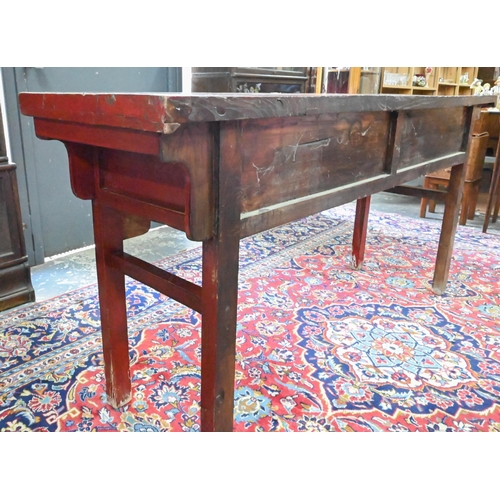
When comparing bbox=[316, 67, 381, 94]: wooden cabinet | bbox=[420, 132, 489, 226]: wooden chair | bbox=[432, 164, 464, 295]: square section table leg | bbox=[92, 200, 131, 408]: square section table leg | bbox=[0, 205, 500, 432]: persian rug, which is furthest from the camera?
bbox=[316, 67, 381, 94]: wooden cabinet

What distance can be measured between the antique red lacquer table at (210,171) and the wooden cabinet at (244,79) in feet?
7.87

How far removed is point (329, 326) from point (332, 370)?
13.3 inches

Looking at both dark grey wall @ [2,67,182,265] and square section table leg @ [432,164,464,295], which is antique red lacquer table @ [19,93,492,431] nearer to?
square section table leg @ [432,164,464,295]

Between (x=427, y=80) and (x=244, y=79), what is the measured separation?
3015 mm

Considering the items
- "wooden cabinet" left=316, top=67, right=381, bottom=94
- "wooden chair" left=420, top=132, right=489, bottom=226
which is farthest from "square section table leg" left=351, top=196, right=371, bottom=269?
"wooden cabinet" left=316, top=67, right=381, bottom=94

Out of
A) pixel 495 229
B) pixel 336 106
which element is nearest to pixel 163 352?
pixel 336 106

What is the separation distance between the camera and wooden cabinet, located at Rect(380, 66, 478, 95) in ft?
17.4

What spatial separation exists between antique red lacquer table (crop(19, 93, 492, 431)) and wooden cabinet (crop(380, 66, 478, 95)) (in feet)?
13.7

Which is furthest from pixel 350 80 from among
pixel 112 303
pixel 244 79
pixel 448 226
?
pixel 112 303

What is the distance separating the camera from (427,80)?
5691mm

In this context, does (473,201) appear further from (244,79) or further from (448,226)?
(244,79)

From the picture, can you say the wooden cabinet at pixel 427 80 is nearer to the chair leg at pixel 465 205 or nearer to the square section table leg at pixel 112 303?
the chair leg at pixel 465 205

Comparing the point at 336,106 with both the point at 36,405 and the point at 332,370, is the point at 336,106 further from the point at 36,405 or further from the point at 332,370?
the point at 36,405

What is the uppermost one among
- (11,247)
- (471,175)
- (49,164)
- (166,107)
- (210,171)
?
(166,107)
